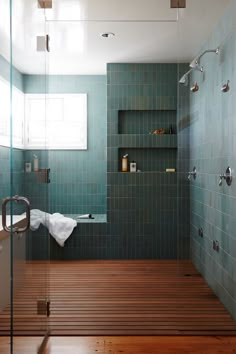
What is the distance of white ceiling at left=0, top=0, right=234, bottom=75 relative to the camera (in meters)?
2.71

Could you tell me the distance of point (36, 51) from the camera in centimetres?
279

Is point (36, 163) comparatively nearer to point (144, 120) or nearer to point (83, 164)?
point (144, 120)

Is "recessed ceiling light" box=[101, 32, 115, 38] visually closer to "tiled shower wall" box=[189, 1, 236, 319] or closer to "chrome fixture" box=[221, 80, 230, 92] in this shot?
"tiled shower wall" box=[189, 1, 236, 319]

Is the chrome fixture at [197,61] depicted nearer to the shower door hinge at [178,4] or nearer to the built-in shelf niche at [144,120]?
the shower door hinge at [178,4]

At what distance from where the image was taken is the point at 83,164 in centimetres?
602

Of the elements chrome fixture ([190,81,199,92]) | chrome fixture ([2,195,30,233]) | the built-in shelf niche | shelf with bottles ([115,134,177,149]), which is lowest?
chrome fixture ([2,195,30,233])

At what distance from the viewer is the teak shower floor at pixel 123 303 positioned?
264cm

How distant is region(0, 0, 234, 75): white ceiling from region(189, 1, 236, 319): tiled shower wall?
0.86 feet

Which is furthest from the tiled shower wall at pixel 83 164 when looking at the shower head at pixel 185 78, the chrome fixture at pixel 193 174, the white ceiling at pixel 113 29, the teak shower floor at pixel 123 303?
the chrome fixture at pixel 193 174

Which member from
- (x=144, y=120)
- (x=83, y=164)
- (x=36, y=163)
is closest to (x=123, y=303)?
(x=36, y=163)

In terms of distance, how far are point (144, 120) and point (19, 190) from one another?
3.16m

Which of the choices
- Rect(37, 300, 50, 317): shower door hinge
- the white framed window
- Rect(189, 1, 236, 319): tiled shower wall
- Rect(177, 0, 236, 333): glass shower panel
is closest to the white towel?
the white framed window

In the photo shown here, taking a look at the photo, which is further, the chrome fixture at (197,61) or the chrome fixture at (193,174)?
the chrome fixture at (193,174)

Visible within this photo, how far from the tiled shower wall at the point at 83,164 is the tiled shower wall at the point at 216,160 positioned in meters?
2.24
